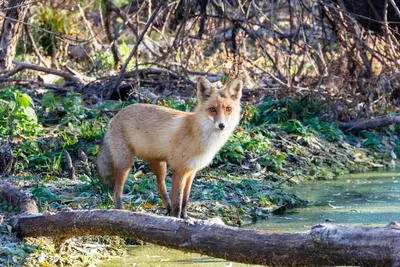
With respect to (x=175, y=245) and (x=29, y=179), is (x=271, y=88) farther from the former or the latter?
(x=175, y=245)

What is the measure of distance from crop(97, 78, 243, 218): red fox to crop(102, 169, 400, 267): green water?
763 millimetres

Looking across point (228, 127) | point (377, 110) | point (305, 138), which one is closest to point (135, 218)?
point (228, 127)

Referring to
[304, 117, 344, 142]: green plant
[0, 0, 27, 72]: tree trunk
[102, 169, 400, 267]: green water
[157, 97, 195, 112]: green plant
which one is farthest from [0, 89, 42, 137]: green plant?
[304, 117, 344, 142]: green plant

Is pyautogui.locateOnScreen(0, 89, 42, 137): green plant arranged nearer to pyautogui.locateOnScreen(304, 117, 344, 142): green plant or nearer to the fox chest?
the fox chest

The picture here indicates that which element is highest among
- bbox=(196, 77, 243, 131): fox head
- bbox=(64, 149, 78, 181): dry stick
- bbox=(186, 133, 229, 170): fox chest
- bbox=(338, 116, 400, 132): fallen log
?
bbox=(196, 77, 243, 131): fox head

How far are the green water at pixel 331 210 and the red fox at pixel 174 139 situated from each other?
2.50ft

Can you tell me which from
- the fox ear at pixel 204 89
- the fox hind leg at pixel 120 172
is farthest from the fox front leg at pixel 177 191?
the fox ear at pixel 204 89

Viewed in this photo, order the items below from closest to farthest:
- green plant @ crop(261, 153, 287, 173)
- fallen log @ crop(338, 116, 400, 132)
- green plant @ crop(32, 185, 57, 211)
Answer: green plant @ crop(32, 185, 57, 211) → green plant @ crop(261, 153, 287, 173) → fallen log @ crop(338, 116, 400, 132)

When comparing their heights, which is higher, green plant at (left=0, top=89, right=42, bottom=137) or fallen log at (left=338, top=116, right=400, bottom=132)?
fallen log at (left=338, top=116, right=400, bottom=132)

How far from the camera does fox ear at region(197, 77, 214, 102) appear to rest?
6.45 meters

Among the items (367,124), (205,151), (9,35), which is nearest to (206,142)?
(205,151)

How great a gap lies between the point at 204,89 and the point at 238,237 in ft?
7.99

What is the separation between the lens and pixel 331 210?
7.30 meters

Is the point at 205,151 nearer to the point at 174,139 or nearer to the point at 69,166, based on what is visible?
the point at 174,139
